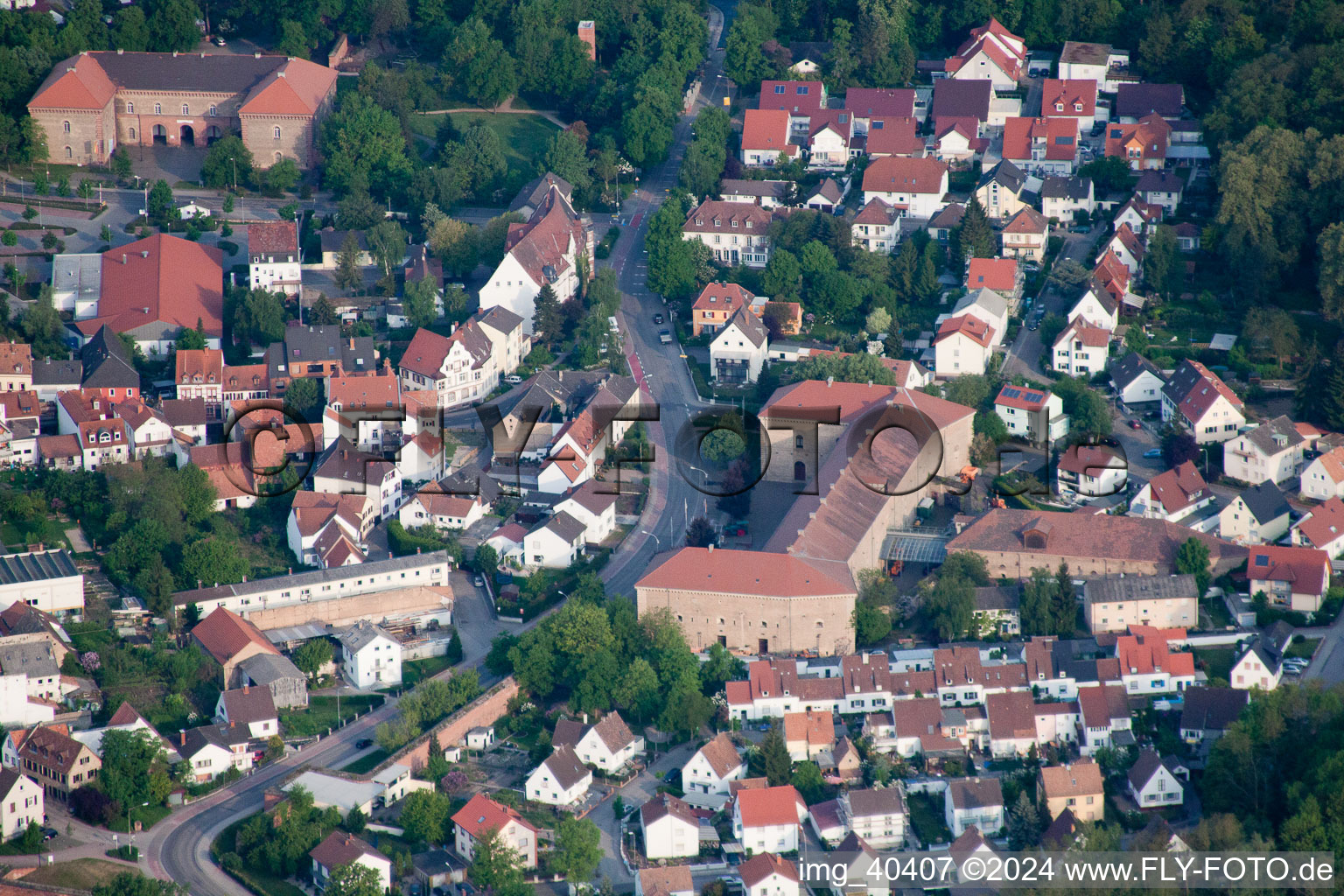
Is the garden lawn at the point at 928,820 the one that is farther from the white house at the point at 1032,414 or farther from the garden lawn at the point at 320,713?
the white house at the point at 1032,414

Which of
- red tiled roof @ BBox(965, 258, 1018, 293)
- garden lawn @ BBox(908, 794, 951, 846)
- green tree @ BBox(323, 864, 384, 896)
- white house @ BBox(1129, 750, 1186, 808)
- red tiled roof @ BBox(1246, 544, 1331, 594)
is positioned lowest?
garden lawn @ BBox(908, 794, 951, 846)

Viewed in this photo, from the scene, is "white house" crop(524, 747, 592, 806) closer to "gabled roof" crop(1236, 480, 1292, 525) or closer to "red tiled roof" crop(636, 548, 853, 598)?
"red tiled roof" crop(636, 548, 853, 598)

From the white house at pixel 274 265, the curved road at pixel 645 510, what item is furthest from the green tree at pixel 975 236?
the white house at pixel 274 265

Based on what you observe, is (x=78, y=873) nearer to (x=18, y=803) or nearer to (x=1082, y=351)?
(x=18, y=803)

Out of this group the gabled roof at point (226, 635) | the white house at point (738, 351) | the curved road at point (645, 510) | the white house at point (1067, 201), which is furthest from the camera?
the white house at point (1067, 201)

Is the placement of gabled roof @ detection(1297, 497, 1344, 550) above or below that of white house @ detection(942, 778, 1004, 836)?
above

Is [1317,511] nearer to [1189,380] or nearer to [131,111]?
[1189,380]

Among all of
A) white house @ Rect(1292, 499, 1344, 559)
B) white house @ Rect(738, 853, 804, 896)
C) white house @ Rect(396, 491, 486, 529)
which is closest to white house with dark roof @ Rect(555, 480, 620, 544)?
white house @ Rect(396, 491, 486, 529)
